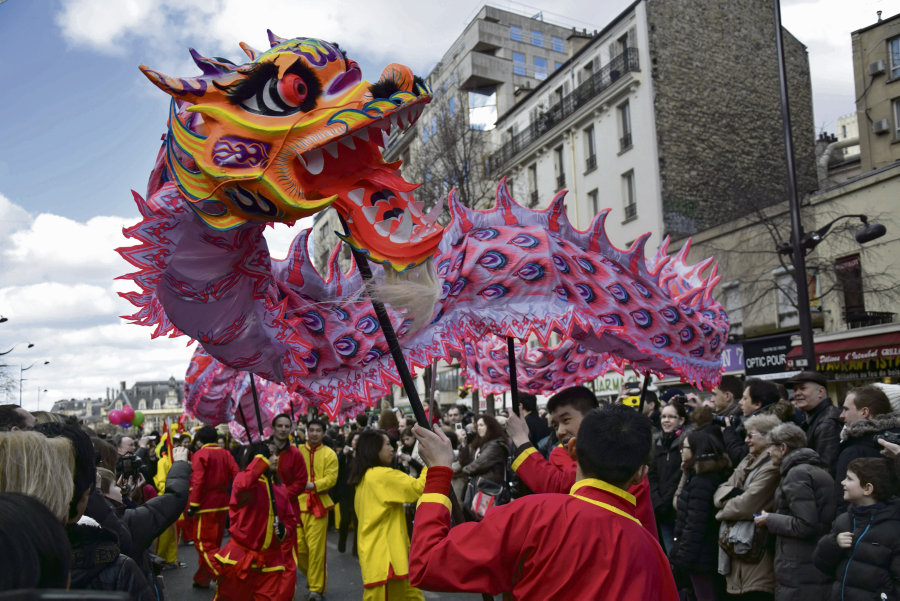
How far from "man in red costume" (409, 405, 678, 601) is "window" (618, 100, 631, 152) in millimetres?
25284

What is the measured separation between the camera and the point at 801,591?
16.4 ft

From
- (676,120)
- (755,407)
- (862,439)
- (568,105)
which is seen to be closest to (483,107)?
(568,105)

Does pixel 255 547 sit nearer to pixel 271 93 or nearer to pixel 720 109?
pixel 271 93

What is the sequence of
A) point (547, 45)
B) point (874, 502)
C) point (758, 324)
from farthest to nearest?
point (547, 45)
point (758, 324)
point (874, 502)

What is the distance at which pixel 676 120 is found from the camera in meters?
26.2

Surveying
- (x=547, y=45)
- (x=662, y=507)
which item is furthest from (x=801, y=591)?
(x=547, y=45)

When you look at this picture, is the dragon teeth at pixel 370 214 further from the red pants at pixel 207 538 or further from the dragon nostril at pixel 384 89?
the red pants at pixel 207 538

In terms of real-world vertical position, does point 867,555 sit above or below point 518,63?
below

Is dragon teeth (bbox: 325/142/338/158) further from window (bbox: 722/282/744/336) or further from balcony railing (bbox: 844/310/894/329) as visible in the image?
window (bbox: 722/282/744/336)

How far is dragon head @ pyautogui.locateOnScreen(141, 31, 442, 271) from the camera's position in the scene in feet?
10.9

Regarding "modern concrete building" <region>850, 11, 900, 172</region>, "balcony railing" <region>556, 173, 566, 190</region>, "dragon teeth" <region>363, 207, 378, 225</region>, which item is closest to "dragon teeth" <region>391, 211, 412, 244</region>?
"dragon teeth" <region>363, 207, 378, 225</region>

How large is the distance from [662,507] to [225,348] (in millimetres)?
4132

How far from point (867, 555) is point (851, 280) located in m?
17.4

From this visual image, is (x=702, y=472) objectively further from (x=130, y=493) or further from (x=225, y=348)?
(x=130, y=493)
